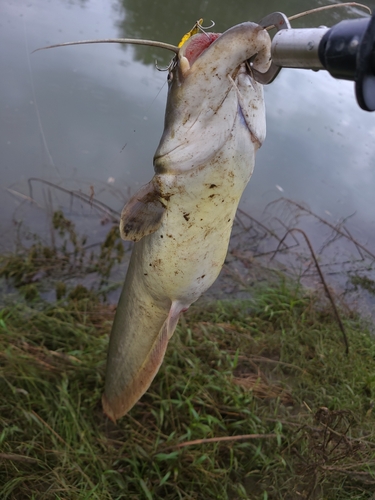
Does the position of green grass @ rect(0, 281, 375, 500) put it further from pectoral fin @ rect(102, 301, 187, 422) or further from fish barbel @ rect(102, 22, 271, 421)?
fish barbel @ rect(102, 22, 271, 421)

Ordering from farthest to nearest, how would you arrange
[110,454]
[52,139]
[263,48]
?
1. [52,139]
2. [110,454]
3. [263,48]

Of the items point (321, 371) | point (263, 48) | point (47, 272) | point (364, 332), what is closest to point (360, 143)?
point (364, 332)

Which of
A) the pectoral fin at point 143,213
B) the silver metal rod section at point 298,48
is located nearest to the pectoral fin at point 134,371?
the pectoral fin at point 143,213

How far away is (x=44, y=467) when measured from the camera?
1.76 meters

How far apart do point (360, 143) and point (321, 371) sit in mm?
3374

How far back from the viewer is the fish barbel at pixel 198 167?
97 cm

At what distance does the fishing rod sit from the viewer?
0.65 m

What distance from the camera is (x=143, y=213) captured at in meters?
1.19

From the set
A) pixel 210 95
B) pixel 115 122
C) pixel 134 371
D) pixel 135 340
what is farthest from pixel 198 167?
pixel 115 122

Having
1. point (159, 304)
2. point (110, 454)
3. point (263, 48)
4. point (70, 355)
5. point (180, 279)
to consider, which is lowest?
point (110, 454)

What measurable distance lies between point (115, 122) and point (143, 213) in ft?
10.3

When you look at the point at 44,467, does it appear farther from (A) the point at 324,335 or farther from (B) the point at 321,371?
(A) the point at 324,335

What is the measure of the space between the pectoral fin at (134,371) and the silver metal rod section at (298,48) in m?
0.80

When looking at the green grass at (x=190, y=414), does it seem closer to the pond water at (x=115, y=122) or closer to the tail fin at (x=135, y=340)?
the tail fin at (x=135, y=340)
